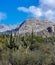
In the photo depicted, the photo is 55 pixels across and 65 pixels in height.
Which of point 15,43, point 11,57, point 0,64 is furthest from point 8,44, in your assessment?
point 0,64

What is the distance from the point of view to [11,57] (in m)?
27.6

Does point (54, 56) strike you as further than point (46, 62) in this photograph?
Yes

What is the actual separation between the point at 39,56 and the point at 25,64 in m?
2.32

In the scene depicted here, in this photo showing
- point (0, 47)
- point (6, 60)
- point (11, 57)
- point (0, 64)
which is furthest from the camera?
point (0, 47)

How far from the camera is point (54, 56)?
29.0 m

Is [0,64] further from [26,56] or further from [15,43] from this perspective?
[15,43]

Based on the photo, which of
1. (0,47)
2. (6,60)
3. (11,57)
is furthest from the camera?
(0,47)

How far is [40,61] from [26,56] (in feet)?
5.66

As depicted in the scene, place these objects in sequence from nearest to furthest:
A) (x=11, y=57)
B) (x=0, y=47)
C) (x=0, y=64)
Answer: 1. (x=0, y=64)
2. (x=11, y=57)
3. (x=0, y=47)

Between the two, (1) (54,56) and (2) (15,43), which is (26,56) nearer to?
(1) (54,56)

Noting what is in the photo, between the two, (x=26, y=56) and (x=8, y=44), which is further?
(x=8, y=44)

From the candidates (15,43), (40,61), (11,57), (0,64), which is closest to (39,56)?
(40,61)

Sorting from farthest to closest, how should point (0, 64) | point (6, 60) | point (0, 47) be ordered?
point (0, 47) → point (6, 60) → point (0, 64)

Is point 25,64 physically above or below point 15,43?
below
